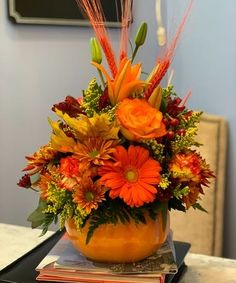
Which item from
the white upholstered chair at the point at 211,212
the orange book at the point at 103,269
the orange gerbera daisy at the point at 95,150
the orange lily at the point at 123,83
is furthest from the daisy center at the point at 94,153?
the white upholstered chair at the point at 211,212

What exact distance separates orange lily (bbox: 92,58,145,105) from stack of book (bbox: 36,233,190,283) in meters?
0.31

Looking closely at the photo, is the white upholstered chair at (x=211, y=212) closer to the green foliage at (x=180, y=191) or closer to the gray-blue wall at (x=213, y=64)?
the gray-blue wall at (x=213, y=64)

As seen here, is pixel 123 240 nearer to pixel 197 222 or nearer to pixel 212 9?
pixel 197 222

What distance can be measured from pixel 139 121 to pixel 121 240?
8.9 inches

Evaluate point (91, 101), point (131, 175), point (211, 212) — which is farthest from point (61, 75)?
point (131, 175)

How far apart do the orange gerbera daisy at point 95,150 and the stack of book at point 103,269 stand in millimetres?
225

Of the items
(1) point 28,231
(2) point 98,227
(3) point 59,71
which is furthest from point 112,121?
(3) point 59,71

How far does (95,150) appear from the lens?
0.93 metres

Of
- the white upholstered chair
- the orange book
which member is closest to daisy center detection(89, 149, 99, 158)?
the orange book

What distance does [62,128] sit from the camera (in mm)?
979

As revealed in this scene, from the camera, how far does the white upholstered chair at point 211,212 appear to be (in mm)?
1833

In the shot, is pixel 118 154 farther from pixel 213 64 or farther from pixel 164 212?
pixel 213 64

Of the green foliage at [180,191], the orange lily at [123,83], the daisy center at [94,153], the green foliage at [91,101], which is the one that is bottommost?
the green foliage at [180,191]

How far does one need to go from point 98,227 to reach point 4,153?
4.06ft
